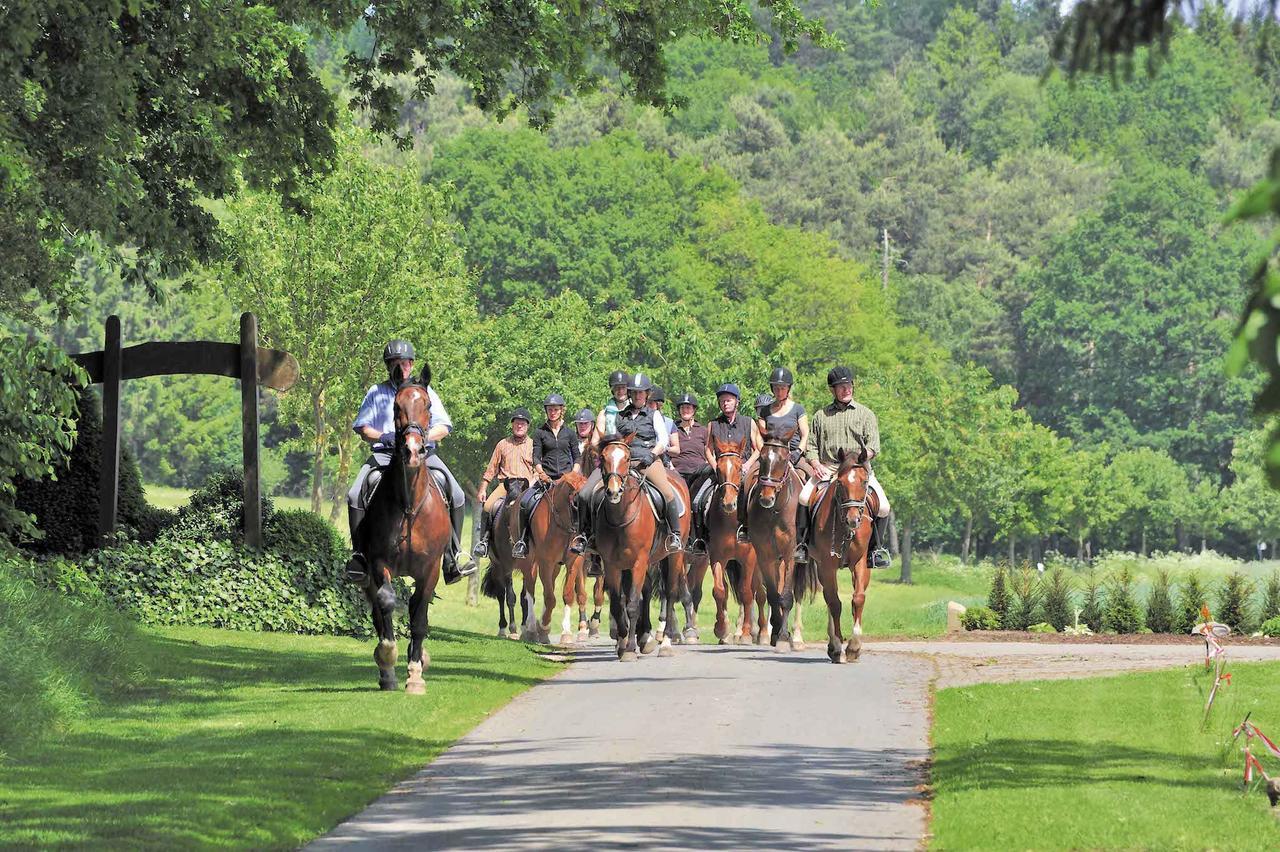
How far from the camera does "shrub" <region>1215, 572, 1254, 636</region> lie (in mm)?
32688

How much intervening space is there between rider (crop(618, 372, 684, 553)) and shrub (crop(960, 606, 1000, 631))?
404 inches

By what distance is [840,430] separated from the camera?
24547 millimetres

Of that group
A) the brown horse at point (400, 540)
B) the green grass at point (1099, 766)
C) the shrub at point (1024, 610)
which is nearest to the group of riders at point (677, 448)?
the brown horse at point (400, 540)

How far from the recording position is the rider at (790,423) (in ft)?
80.0

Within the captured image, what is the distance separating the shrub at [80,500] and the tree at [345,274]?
86.1 ft

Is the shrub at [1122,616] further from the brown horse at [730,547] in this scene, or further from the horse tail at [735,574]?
the horse tail at [735,574]

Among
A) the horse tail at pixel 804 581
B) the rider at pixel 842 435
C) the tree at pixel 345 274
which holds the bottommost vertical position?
the horse tail at pixel 804 581

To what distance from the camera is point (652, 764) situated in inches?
563

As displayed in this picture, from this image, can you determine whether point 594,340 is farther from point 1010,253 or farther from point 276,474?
point 1010,253

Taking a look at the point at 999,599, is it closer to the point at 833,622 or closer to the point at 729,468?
the point at 729,468

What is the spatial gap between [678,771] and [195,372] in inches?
567

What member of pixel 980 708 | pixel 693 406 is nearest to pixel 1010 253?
pixel 693 406

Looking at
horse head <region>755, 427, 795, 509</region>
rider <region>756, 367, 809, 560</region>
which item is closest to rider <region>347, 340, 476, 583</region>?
horse head <region>755, 427, 795, 509</region>

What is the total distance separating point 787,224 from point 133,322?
45.4 m
